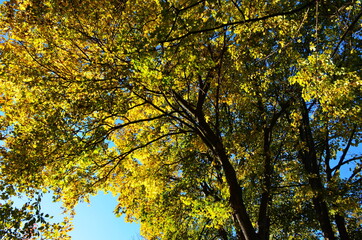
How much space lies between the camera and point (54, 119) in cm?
711

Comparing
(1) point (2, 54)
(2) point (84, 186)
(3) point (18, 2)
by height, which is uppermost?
(3) point (18, 2)

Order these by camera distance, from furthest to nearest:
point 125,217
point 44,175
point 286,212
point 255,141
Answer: point 286,212, point 125,217, point 255,141, point 44,175

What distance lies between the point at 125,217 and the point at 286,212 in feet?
28.8

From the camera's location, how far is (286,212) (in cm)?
1313

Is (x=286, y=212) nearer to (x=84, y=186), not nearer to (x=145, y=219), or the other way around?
(x=145, y=219)

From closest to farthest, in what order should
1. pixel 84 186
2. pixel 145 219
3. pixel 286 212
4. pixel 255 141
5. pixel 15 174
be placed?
pixel 15 174
pixel 84 186
pixel 145 219
pixel 255 141
pixel 286 212

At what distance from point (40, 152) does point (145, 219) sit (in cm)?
537

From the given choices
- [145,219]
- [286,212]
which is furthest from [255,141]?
[145,219]

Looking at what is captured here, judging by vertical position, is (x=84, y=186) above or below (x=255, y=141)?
below

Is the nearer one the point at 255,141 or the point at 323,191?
the point at 323,191

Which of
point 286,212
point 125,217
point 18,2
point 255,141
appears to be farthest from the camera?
point 286,212

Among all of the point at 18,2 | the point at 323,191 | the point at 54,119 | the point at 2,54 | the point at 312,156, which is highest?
the point at 18,2

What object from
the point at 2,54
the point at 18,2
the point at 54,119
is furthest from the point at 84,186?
the point at 18,2

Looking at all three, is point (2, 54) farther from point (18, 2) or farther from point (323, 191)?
point (323, 191)
